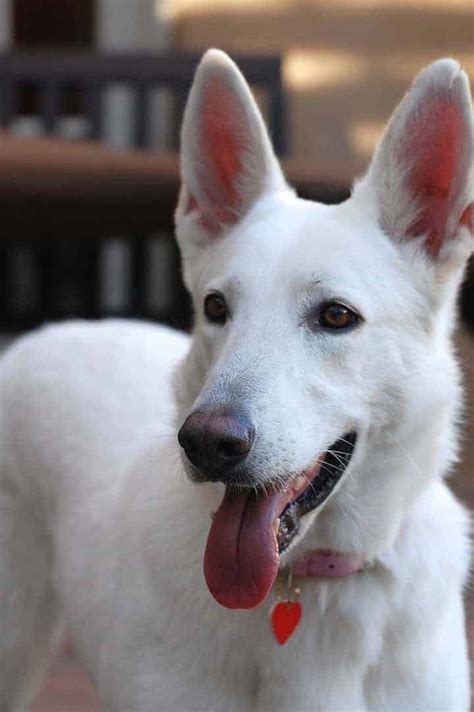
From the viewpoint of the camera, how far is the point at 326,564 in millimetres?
2727

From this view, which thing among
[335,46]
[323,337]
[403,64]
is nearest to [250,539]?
[323,337]

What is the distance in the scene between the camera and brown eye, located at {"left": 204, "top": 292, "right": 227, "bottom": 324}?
2689 millimetres

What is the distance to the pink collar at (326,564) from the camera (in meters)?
2.72

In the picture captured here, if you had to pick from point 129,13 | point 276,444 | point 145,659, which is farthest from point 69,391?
point 129,13

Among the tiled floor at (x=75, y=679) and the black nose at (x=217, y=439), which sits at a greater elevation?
the black nose at (x=217, y=439)

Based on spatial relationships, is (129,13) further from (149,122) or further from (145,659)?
(145,659)

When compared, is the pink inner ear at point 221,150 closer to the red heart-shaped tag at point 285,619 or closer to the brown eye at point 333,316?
the brown eye at point 333,316

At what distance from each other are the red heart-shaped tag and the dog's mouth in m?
Answer: 0.20

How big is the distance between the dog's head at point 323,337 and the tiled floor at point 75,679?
3.76ft

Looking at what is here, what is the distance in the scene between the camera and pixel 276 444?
2.38 metres

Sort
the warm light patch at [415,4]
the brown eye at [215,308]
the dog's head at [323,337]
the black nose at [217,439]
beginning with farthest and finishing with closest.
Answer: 1. the warm light patch at [415,4]
2. the brown eye at [215,308]
3. the dog's head at [323,337]
4. the black nose at [217,439]

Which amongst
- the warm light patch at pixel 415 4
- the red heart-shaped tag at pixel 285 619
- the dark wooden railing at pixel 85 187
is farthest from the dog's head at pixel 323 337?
the warm light patch at pixel 415 4

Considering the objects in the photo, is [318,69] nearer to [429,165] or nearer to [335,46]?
[335,46]

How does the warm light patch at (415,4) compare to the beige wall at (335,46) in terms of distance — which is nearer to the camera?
the warm light patch at (415,4)
